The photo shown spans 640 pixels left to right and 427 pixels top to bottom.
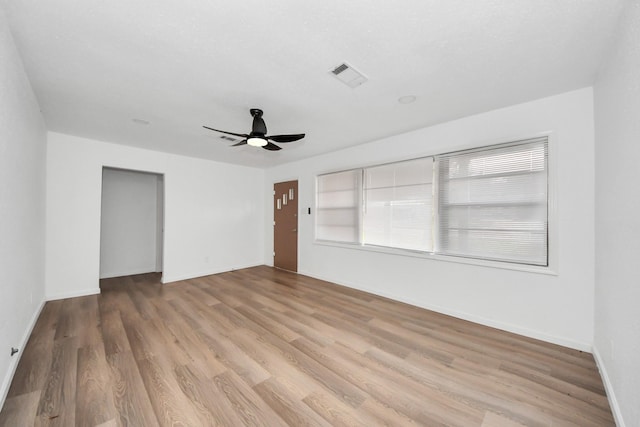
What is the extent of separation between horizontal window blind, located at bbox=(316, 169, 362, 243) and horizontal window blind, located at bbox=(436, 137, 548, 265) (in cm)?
146

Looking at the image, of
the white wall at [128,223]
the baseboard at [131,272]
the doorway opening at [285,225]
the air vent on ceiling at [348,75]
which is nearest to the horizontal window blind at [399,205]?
the air vent on ceiling at [348,75]

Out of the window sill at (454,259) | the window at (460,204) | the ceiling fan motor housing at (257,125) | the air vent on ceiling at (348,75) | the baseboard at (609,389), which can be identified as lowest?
the baseboard at (609,389)

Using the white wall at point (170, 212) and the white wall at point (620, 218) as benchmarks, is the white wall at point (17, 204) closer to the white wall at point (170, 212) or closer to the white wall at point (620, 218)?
→ the white wall at point (170, 212)

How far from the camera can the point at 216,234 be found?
552cm

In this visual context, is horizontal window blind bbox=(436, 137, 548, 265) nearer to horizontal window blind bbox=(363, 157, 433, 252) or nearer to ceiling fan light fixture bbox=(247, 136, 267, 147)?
horizontal window blind bbox=(363, 157, 433, 252)

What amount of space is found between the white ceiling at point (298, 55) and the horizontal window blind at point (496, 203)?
0.60 meters

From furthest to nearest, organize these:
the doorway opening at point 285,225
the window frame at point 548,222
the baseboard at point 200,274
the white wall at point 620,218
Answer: the doorway opening at point 285,225 < the baseboard at point 200,274 < the window frame at point 548,222 < the white wall at point 620,218

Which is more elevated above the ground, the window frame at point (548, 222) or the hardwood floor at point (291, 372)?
the window frame at point (548, 222)

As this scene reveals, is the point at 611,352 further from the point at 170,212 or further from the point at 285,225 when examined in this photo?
the point at 170,212

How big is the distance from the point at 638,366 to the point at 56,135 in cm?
657

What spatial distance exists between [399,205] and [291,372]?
2.70 meters

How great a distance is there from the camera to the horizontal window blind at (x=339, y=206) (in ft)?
14.4

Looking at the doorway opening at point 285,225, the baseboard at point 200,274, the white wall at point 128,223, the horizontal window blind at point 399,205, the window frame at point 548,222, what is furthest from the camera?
the doorway opening at point 285,225

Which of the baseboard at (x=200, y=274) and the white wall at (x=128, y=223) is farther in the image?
the white wall at (x=128, y=223)
